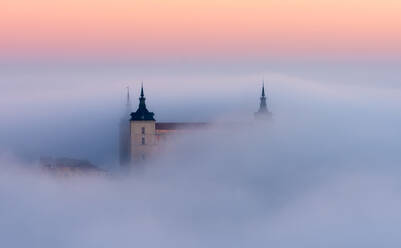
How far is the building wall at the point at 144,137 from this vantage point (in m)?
158

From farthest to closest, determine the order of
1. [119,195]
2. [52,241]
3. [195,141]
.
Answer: [195,141] < [119,195] < [52,241]

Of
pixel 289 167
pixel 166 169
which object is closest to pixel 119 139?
pixel 166 169

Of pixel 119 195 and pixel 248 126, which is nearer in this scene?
pixel 119 195

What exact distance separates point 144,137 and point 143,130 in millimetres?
794

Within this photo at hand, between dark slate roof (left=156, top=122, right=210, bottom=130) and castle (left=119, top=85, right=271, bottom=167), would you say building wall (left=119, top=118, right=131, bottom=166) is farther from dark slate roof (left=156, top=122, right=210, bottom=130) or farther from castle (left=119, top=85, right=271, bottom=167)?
dark slate roof (left=156, top=122, right=210, bottom=130)

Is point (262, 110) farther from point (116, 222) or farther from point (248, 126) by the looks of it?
point (116, 222)

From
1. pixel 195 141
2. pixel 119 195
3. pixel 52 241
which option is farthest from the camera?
pixel 195 141

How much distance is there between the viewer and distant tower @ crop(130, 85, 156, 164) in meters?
158

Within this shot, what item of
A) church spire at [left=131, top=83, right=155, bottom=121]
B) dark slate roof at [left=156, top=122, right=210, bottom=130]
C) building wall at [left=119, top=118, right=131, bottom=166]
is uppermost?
church spire at [left=131, top=83, right=155, bottom=121]

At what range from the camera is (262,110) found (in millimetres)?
165000

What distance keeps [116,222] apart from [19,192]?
20.1 m

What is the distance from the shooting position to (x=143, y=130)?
15775 centimetres

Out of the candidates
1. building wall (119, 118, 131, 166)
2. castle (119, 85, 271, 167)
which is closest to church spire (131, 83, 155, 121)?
castle (119, 85, 271, 167)

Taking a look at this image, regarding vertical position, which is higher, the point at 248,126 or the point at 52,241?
the point at 248,126
